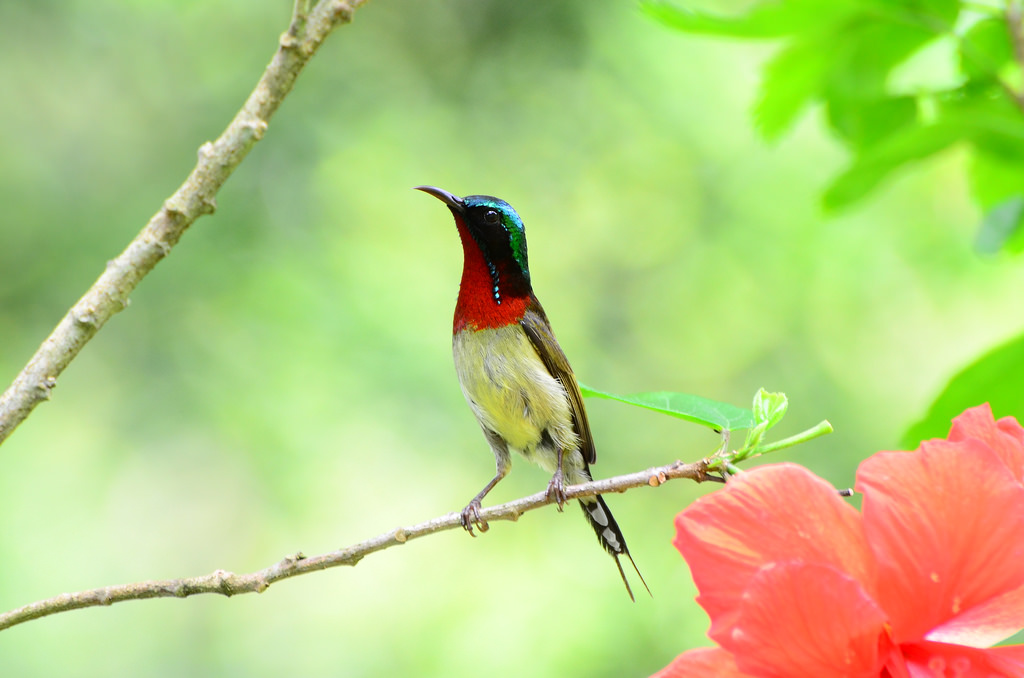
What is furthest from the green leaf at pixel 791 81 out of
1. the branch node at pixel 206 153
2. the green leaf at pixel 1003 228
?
the branch node at pixel 206 153

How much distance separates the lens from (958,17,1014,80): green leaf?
54.5 inches

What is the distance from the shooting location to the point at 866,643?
48cm

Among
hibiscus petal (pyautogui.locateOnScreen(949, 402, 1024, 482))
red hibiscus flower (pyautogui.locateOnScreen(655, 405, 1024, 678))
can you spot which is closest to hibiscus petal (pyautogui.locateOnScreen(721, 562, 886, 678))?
red hibiscus flower (pyautogui.locateOnScreen(655, 405, 1024, 678))

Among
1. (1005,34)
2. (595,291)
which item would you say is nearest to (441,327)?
(595,291)

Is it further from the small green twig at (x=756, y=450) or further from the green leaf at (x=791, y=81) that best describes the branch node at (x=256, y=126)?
the green leaf at (x=791, y=81)

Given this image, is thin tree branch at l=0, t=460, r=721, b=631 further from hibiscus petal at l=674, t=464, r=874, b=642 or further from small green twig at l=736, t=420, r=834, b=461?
hibiscus petal at l=674, t=464, r=874, b=642

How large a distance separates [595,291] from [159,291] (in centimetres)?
355

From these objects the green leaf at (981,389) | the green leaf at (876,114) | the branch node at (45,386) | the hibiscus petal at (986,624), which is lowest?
the hibiscus petal at (986,624)

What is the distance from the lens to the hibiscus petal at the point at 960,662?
483 mm

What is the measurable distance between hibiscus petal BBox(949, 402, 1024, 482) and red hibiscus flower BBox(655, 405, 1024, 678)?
0.05 m

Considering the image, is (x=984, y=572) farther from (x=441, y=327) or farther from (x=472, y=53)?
(x=472, y=53)

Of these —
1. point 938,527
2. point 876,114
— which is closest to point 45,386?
point 938,527

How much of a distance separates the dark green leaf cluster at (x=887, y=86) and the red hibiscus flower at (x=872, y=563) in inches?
31.5

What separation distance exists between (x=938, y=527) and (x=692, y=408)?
0.32 m
